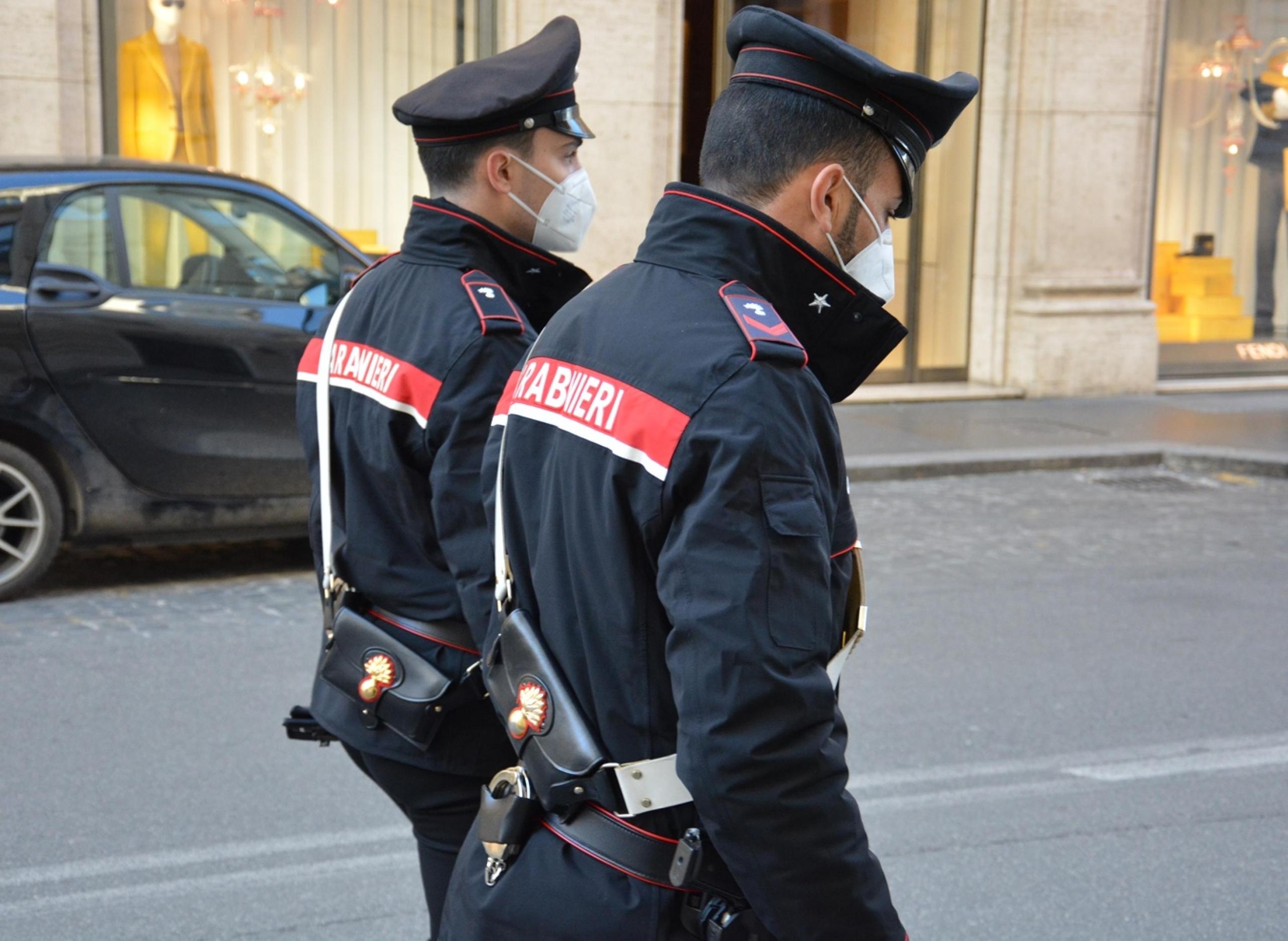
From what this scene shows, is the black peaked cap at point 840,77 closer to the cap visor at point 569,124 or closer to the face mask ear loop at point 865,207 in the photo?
the face mask ear loop at point 865,207

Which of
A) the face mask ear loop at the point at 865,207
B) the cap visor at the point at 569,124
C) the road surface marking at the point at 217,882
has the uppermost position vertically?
the cap visor at the point at 569,124

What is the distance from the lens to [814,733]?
1726 millimetres

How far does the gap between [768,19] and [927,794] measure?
327 centimetres

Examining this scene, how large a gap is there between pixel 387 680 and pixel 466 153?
0.92 meters

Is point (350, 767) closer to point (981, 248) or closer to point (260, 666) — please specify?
point (260, 666)

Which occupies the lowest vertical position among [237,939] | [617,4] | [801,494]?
[237,939]

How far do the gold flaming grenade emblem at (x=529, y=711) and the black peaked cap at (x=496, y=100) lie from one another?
1.15 m

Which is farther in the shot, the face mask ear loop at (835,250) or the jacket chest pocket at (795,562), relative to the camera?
the face mask ear loop at (835,250)

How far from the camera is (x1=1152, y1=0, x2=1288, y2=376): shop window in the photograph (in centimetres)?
1422

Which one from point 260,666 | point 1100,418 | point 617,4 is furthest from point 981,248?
point 260,666

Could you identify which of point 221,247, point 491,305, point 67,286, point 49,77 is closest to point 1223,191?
point 49,77

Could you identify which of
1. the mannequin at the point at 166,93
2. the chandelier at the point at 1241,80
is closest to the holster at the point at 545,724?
the mannequin at the point at 166,93

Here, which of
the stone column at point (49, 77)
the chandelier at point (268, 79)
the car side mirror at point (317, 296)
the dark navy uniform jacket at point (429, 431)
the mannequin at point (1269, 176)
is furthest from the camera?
the mannequin at point (1269, 176)

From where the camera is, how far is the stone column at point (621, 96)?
11797 millimetres
